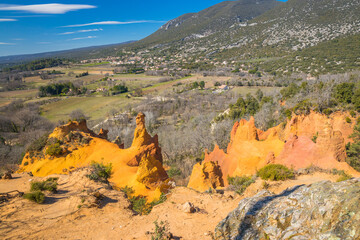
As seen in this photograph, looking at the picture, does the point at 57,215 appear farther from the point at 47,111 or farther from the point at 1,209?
the point at 47,111

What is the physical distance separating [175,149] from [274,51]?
74747 mm

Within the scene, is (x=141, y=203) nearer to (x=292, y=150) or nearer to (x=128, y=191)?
(x=128, y=191)

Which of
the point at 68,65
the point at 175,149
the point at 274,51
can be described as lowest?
the point at 175,149

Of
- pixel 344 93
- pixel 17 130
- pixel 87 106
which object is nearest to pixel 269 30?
pixel 87 106

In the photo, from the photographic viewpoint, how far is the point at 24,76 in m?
112

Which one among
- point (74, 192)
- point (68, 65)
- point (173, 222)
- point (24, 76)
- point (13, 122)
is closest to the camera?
point (173, 222)

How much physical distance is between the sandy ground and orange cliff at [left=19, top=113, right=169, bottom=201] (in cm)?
262

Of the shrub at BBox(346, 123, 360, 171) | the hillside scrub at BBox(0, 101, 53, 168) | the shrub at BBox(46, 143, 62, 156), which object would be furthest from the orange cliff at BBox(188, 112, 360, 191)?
the hillside scrub at BBox(0, 101, 53, 168)

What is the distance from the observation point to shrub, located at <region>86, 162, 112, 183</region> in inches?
520

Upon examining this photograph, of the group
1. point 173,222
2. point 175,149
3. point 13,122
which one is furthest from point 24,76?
point 173,222

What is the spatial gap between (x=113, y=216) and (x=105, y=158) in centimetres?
809

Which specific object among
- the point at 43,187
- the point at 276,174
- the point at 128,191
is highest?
the point at 43,187

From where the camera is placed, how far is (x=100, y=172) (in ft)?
46.3

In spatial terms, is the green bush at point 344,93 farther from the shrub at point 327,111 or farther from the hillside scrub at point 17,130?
the hillside scrub at point 17,130
